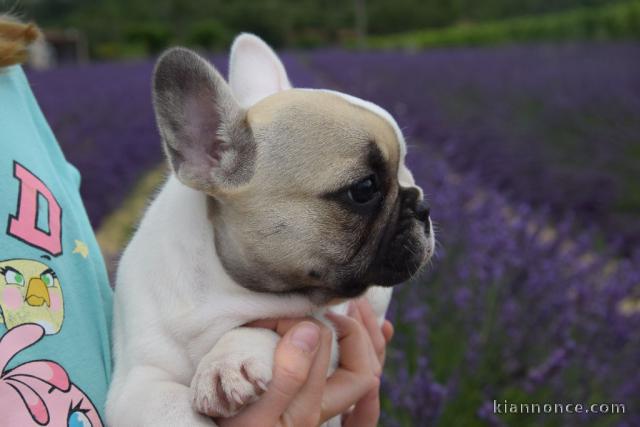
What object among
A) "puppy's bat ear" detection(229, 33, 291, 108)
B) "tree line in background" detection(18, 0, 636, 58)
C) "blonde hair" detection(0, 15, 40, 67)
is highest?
"blonde hair" detection(0, 15, 40, 67)

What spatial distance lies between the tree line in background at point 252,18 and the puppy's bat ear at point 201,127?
37.9m

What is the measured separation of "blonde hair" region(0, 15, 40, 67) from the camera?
1608 mm

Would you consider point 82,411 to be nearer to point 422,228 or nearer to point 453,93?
point 422,228

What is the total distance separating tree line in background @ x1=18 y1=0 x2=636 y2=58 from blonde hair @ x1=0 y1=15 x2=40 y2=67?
3748cm

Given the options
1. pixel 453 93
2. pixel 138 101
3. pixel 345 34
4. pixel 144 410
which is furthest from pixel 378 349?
pixel 345 34

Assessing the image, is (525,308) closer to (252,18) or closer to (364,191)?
(364,191)

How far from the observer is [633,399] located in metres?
2.53

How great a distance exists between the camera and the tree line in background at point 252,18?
42.4 m

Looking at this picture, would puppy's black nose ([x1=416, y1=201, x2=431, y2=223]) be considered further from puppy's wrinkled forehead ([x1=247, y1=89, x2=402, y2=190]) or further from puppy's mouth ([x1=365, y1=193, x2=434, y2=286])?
puppy's wrinkled forehead ([x1=247, y1=89, x2=402, y2=190])

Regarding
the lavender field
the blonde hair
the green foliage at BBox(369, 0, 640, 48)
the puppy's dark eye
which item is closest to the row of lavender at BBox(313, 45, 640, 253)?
the lavender field

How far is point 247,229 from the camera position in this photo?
1.45m

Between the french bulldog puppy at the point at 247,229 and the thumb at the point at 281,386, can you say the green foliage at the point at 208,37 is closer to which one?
the french bulldog puppy at the point at 247,229

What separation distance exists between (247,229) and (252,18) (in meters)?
47.1

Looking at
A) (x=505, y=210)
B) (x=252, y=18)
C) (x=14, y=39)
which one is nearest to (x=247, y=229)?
(x=14, y=39)
